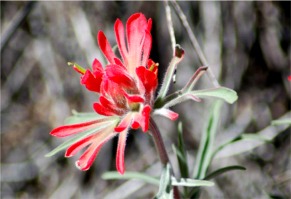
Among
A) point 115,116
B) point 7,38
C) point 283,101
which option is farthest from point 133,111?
point 283,101

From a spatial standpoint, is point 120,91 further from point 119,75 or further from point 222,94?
point 222,94

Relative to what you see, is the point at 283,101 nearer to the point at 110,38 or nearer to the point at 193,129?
the point at 193,129

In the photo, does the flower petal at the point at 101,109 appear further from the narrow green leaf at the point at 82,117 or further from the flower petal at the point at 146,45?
the narrow green leaf at the point at 82,117

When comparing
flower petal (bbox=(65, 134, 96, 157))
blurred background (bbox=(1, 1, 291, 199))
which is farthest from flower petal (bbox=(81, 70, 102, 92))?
blurred background (bbox=(1, 1, 291, 199))

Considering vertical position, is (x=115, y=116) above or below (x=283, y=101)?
above

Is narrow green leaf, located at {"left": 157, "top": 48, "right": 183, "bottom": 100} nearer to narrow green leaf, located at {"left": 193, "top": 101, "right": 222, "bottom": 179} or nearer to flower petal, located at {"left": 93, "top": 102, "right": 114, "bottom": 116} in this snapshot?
flower petal, located at {"left": 93, "top": 102, "right": 114, "bottom": 116}
